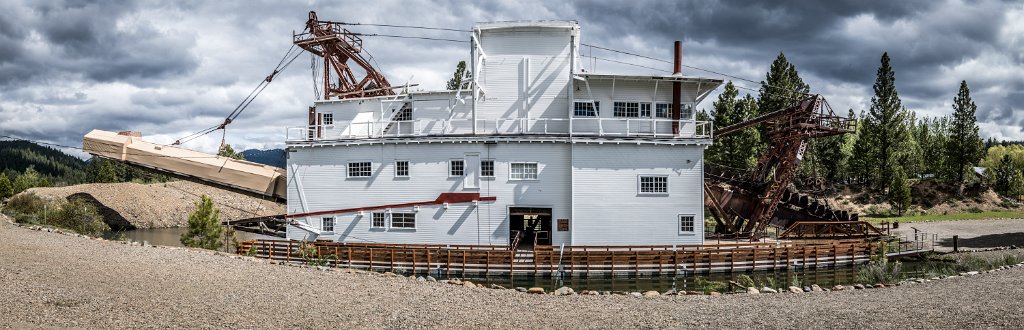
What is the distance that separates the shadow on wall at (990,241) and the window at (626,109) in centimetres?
1878

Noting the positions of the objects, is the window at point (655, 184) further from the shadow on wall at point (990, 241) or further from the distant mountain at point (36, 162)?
the distant mountain at point (36, 162)

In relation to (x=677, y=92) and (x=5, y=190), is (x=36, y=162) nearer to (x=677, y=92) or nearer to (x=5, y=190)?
(x=5, y=190)

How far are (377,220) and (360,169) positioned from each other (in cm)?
219

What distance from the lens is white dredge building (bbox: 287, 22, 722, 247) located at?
25047 mm

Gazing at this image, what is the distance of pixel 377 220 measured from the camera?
85.5 ft

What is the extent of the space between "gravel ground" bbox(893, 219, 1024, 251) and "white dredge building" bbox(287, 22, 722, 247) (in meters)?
16.3

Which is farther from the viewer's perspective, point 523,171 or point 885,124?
point 885,124

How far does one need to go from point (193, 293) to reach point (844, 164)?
6758 centimetres

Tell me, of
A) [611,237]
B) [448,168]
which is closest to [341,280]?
[448,168]

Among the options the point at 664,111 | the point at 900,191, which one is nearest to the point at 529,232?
the point at 664,111

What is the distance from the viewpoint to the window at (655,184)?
2528 cm

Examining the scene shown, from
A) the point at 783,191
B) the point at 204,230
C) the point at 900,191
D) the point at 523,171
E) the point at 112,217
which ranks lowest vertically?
the point at 112,217

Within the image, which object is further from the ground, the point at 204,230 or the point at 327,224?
the point at 327,224

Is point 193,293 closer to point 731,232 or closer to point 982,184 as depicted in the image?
point 731,232
